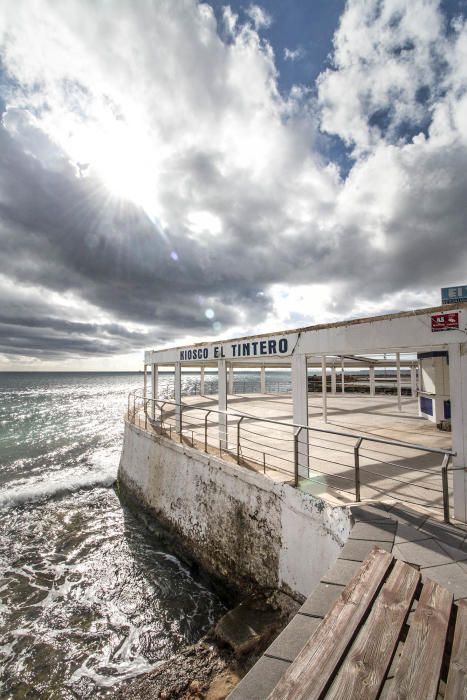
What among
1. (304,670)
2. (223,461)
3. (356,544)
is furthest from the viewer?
(223,461)

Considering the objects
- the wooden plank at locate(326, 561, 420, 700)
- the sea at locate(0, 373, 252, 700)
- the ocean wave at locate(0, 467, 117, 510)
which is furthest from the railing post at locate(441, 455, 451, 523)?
the ocean wave at locate(0, 467, 117, 510)

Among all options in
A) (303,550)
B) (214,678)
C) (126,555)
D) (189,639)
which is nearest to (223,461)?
(303,550)

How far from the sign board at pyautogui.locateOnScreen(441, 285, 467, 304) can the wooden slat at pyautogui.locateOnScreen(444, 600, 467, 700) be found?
6.00 metres

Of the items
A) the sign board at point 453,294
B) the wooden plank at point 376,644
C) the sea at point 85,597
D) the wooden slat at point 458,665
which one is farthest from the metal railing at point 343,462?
the sign board at point 453,294

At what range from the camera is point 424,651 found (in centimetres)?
205

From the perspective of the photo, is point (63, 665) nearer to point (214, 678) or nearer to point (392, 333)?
point (214, 678)

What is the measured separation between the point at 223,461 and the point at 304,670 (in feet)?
16.8

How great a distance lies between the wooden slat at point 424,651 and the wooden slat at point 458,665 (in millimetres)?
59

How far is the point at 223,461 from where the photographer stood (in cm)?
701

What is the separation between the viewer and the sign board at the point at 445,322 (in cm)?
457

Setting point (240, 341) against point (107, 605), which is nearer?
point (107, 605)

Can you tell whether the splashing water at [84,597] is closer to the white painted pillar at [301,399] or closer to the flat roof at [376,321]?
the white painted pillar at [301,399]

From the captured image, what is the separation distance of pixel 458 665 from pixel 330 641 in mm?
742

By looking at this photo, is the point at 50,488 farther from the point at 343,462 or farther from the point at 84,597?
the point at 343,462
